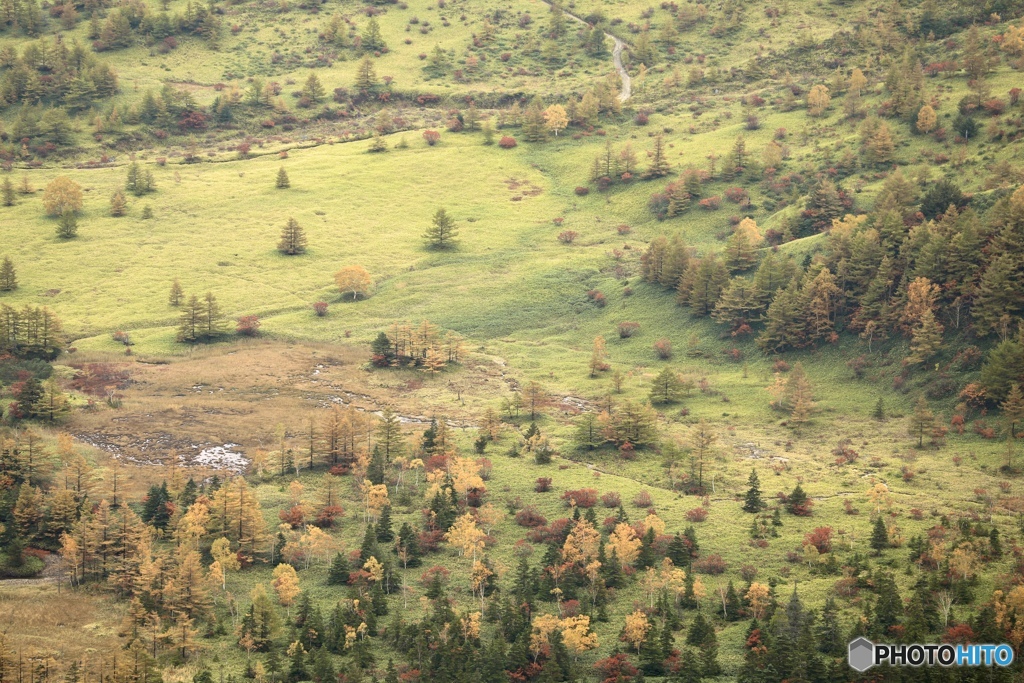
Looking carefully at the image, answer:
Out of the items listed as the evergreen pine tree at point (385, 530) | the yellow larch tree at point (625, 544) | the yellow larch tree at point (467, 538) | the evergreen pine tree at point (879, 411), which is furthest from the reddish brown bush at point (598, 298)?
the yellow larch tree at point (625, 544)

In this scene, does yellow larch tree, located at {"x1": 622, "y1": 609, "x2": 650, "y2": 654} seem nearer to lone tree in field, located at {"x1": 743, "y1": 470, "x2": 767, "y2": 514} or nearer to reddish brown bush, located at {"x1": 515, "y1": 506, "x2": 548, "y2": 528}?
reddish brown bush, located at {"x1": 515, "y1": 506, "x2": 548, "y2": 528}

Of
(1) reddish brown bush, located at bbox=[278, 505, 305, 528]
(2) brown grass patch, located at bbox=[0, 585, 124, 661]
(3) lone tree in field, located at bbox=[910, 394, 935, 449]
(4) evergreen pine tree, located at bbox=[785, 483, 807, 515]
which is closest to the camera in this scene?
(2) brown grass patch, located at bbox=[0, 585, 124, 661]

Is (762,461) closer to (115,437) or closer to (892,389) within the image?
(892,389)

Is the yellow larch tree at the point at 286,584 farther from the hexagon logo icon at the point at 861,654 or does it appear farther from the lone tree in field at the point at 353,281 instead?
the lone tree in field at the point at 353,281

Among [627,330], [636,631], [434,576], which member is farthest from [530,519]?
[627,330]

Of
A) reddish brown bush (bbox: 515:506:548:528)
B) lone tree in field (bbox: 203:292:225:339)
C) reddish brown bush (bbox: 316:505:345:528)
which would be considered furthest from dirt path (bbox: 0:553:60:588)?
lone tree in field (bbox: 203:292:225:339)

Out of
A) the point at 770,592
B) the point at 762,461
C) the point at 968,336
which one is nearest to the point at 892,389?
the point at 968,336
